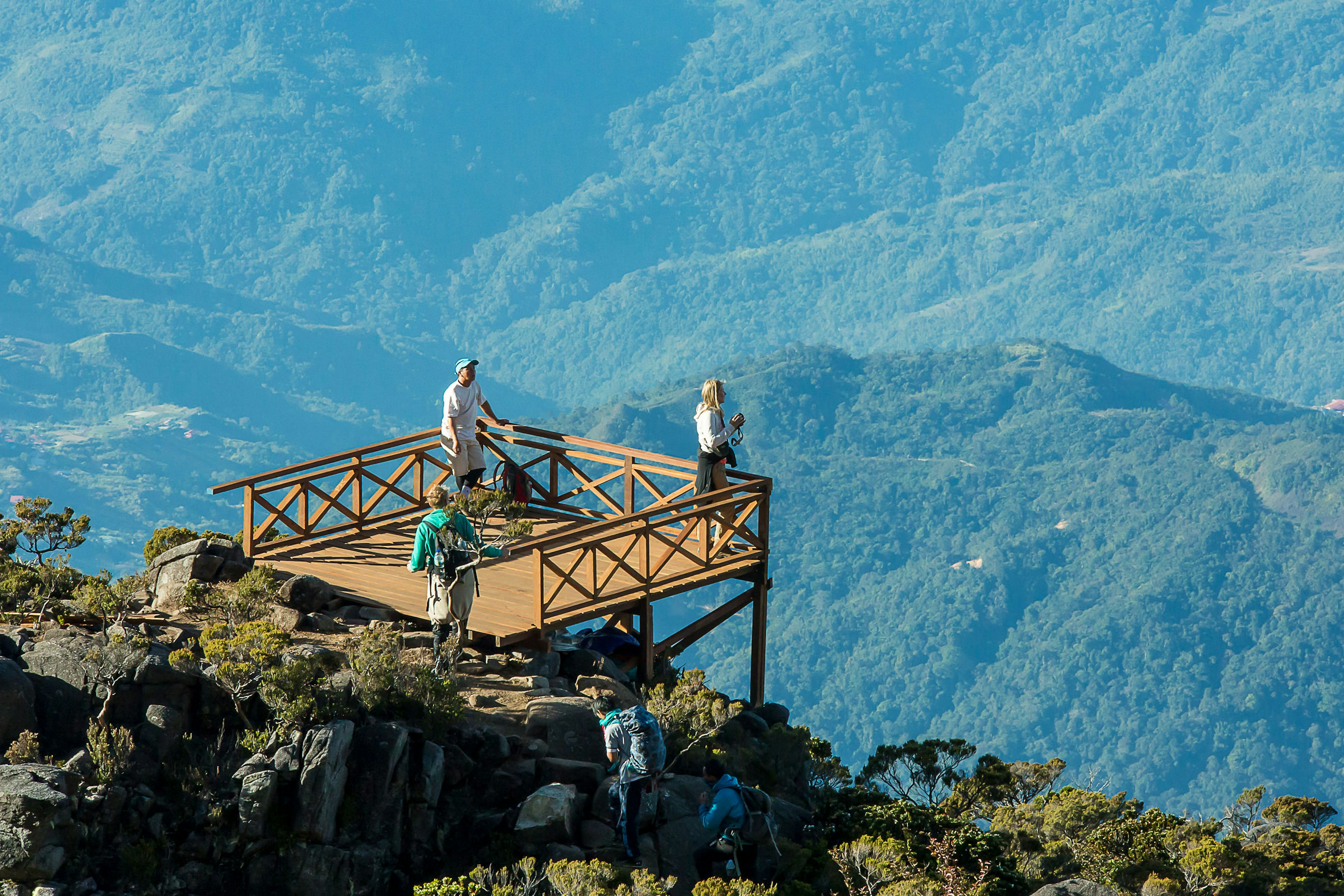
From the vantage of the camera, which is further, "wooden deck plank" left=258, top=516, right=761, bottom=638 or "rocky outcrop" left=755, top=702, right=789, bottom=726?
"rocky outcrop" left=755, top=702, right=789, bottom=726

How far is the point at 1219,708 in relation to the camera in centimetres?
17138

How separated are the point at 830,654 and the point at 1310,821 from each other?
159 meters

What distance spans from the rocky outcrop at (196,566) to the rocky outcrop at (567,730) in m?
4.05

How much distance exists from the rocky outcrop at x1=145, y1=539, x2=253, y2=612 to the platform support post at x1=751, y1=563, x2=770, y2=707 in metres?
5.45

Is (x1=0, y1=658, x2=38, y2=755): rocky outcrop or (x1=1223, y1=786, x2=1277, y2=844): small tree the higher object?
(x1=1223, y1=786, x2=1277, y2=844): small tree

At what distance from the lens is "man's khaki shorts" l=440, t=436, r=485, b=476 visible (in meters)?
17.5

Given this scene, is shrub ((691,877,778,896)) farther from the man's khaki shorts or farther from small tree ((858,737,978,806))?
the man's khaki shorts

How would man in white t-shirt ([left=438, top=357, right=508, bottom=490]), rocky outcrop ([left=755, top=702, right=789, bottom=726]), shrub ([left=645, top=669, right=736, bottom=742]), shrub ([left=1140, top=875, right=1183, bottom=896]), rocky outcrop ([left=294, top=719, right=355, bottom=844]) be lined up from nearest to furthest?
rocky outcrop ([left=294, top=719, right=355, bottom=844]) < shrub ([left=645, top=669, right=736, bottom=742]) < shrub ([left=1140, top=875, right=1183, bottom=896]) < rocky outcrop ([left=755, top=702, right=789, bottom=726]) < man in white t-shirt ([left=438, top=357, right=508, bottom=490])

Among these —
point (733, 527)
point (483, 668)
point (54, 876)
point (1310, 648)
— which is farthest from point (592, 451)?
point (1310, 648)

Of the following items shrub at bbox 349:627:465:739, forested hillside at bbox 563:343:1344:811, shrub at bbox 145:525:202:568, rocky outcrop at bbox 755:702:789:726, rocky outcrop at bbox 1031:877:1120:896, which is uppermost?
forested hillside at bbox 563:343:1344:811

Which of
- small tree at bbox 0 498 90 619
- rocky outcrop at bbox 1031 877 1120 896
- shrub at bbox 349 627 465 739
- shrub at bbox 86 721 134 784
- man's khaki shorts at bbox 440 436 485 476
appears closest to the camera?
shrub at bbox 86 721 134 784

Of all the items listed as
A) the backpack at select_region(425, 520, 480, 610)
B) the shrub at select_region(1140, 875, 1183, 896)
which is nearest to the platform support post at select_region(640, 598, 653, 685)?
the backpack at select_region(425, 520, 480, 610)

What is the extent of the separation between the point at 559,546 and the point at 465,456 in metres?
2.50

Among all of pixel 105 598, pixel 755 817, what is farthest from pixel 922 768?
pixel 105 598
